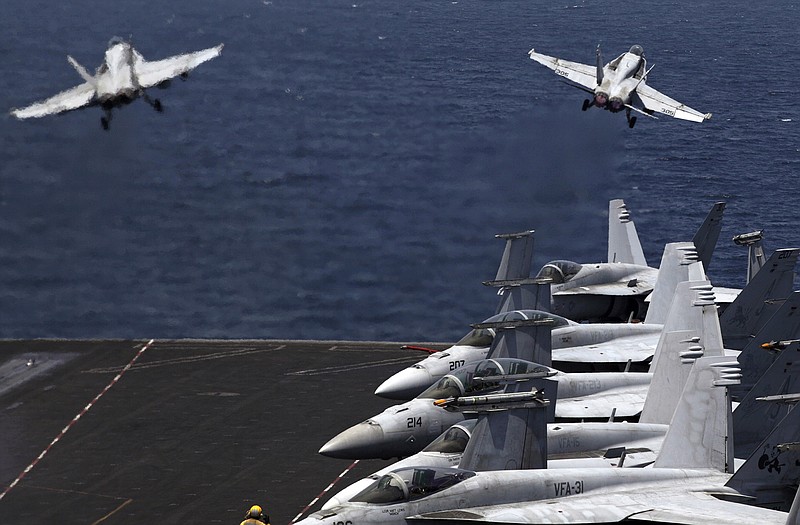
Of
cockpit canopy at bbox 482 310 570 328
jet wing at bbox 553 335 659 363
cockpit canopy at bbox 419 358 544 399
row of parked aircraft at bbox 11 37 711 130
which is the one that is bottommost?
jet wing at bbox 553 335 659 363

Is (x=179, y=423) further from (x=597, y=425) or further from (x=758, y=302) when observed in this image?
(x=758, y=302)

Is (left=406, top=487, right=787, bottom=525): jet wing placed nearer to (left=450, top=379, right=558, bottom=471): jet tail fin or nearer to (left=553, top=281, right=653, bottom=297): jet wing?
(left=450, top=379, right=558, bottom=471): jet tail fin

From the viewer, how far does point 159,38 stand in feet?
603

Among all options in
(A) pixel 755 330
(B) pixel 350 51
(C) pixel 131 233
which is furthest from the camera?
(B) pixel 350 51

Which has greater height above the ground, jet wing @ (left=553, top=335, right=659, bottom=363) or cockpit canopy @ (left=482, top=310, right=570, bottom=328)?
cockpit canopy @ (left=482, top=310, right=570, bottom=328)

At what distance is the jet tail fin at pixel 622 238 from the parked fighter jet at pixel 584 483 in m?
29.2

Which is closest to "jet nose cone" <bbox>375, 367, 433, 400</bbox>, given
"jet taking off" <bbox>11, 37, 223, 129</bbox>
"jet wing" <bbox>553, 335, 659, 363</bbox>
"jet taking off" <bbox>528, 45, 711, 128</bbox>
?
"jet wing" <bbox>553, 335, 659, 363</bbox>

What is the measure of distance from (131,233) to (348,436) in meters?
68.1

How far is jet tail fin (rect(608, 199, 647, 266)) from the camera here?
64.8 metres

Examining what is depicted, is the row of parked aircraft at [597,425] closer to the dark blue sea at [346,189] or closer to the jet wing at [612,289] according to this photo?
the jet wing at [612,289]

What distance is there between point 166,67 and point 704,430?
49.7 m

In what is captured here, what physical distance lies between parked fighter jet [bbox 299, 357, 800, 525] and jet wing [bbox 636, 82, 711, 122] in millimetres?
55853

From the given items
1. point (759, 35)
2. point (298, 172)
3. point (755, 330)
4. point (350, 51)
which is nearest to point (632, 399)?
point (755, 330)

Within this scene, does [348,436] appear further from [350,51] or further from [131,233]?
[350,51]
